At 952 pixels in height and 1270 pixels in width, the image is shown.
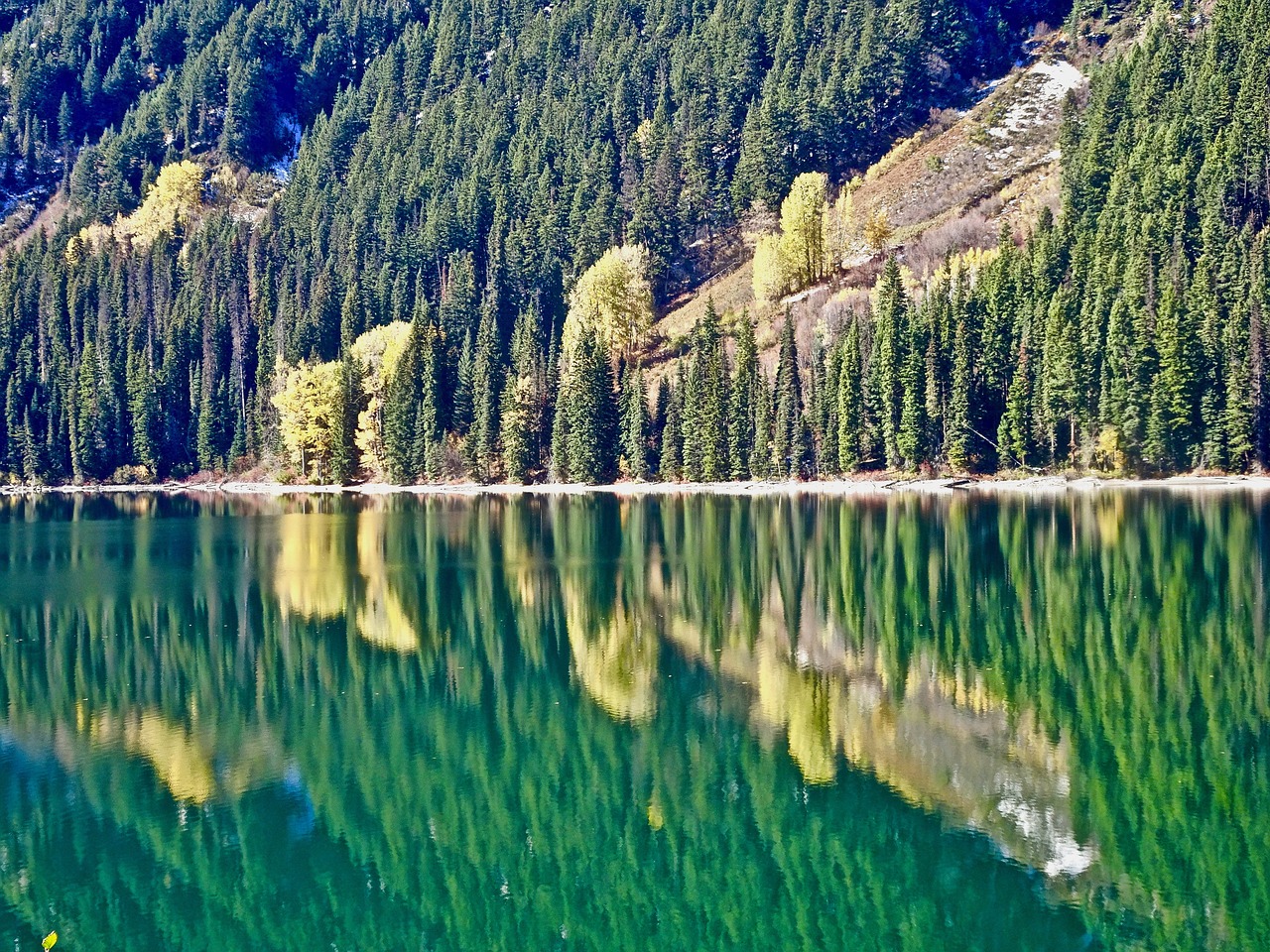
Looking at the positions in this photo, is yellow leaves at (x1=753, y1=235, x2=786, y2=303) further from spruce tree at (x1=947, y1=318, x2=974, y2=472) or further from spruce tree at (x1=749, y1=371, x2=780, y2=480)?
spruce tree at (x1=947, y1=318, x2=974, y2=472)

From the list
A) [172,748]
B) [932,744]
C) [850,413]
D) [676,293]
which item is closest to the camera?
[932,744]

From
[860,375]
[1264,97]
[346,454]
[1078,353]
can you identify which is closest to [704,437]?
[860,375]

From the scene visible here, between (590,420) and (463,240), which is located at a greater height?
(463,240)

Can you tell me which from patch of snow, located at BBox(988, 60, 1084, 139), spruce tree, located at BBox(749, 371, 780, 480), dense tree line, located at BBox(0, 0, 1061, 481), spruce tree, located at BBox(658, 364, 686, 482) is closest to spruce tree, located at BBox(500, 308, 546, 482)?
dense tree line, located at BBox(0, 0, 1061, 481)

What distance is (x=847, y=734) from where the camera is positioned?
984 inches

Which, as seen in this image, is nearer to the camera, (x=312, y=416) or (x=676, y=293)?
(x=312, y=416)

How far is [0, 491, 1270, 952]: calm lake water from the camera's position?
17.6 m

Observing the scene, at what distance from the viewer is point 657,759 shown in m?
24.0

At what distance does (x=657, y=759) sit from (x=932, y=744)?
5658mm

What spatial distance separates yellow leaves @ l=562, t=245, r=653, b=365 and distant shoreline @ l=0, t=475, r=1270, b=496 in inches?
834

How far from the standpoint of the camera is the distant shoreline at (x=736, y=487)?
282 ft

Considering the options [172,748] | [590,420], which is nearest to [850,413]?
[590,420]

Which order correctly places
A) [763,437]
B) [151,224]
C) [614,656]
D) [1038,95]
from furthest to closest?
[151,224], [1038,95], [763,437], [614,656]

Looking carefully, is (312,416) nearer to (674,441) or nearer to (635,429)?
(635,429)
